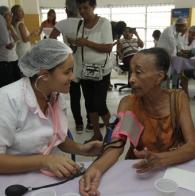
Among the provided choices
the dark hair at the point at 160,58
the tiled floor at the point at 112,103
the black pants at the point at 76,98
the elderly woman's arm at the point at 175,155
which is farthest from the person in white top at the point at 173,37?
the elderly woman's arm at the point at 175,155

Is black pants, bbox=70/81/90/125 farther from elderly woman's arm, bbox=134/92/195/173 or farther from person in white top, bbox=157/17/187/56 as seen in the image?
person in white top, bbox=157/17/187/56

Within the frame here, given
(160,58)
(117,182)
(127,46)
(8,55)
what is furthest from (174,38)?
(117,182)

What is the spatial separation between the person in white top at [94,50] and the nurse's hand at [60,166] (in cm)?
146

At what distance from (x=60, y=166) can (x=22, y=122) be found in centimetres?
26

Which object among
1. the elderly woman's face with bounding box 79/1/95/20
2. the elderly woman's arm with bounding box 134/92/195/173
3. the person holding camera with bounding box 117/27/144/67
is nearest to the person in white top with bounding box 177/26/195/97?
the person holding camera with bounding box 117/27/144/67

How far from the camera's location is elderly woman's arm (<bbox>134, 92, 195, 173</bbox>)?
1.10 m

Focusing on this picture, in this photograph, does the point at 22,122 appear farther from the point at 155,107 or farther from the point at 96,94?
the point at 96,94

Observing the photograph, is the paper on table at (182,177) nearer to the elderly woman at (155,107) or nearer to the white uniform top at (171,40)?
the elderly woman at (155,107)

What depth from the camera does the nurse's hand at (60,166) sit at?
1.05m

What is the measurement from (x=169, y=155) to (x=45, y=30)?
3633 mm

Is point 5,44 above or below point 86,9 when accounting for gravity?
below

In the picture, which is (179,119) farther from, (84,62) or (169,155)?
(84,62)

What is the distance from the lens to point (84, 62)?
275cm

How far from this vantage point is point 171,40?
4.58 m
